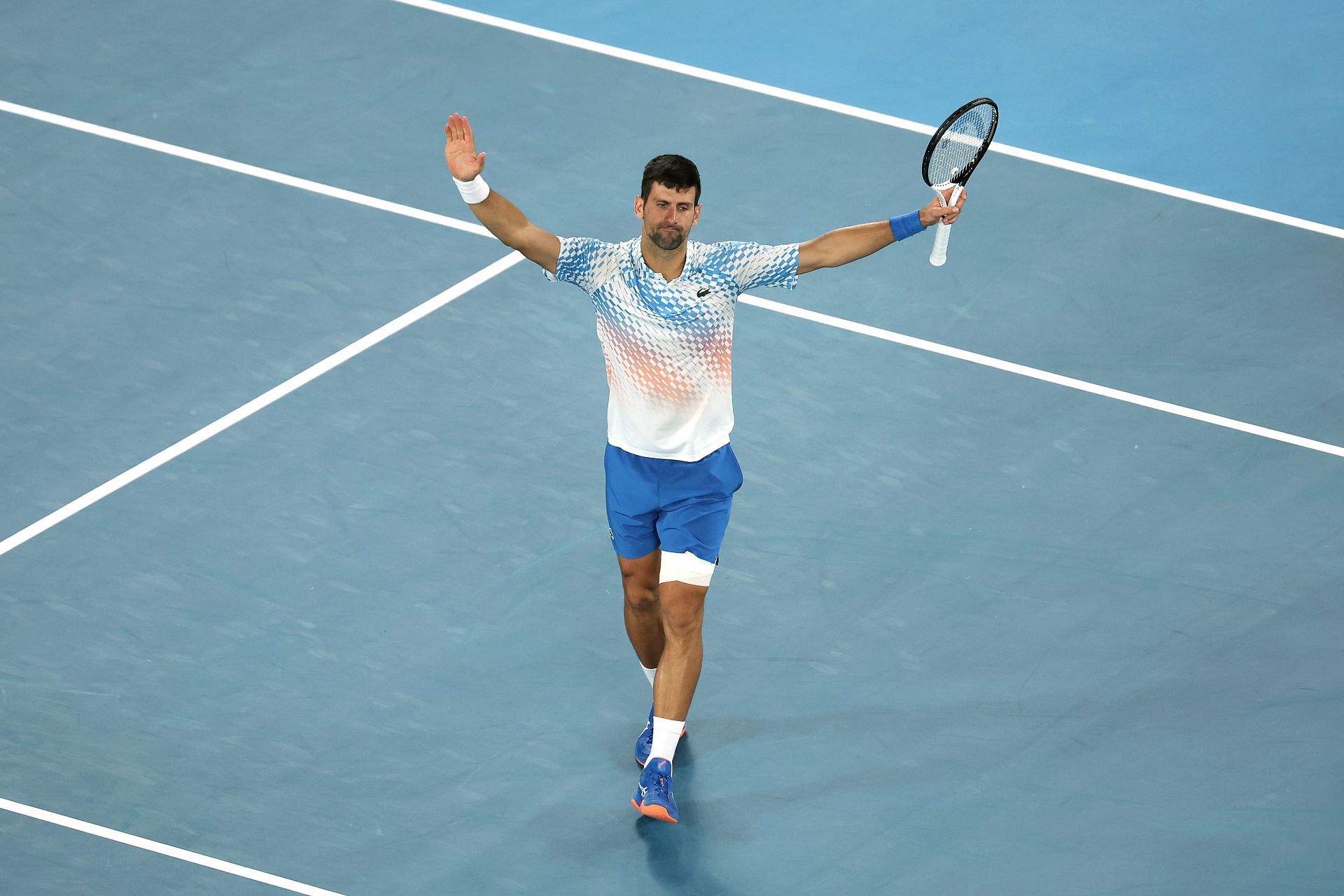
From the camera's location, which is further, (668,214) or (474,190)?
(474,190)

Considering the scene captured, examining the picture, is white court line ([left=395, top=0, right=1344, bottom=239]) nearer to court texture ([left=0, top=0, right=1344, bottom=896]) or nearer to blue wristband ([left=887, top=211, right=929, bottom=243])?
court texture ([left=0, top=0, right=1344, bottom=896])

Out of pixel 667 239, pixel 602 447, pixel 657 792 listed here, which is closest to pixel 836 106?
pixel 602 447

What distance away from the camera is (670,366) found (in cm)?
794

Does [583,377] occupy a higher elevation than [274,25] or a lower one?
lower

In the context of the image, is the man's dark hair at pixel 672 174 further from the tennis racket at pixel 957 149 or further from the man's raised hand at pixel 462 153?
the tennis racket at pixel 957 149

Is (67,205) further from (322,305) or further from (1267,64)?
(1267,64)

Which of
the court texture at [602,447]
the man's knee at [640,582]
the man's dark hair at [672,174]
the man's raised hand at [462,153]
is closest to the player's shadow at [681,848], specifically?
the court texture at [602,447]

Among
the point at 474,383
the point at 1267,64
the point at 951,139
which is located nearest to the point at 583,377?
the point at 474,383

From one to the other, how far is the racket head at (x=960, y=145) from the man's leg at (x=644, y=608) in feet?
5.99

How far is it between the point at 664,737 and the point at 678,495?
940 millimetres

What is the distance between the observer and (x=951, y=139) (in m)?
8.08

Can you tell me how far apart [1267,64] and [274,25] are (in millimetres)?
6489

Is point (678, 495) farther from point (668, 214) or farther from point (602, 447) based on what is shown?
point (602, 447)

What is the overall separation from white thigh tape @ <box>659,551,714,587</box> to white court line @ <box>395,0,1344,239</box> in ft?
17.9
